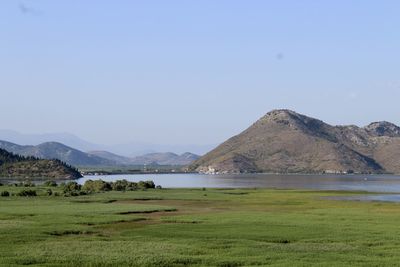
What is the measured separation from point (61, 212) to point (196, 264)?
4029 centimetres

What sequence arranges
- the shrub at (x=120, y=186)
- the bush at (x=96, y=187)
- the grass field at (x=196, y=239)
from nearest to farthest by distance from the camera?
the grass field at (x=196, y=239) < the bush at (x=96, y=187) < the shrub at (x=120, y=186)

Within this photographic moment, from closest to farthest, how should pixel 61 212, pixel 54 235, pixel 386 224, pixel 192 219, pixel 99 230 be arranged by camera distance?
pixel 54 235 < pixel 99 230 < pixel 386 224 < pixel 192 219 < pixel 61 212

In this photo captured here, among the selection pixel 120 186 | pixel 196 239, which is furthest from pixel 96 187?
pixel 196 239

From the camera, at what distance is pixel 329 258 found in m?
39.9

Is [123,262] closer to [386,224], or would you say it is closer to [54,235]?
[54,235]

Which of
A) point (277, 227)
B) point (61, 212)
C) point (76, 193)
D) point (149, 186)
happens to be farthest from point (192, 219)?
point (149, 186)

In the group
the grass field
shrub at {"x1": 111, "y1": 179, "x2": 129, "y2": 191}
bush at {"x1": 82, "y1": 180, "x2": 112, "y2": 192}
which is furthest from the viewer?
shrub at {"x1": 111, "y1": 179, "x2": 129, "y2": 191}

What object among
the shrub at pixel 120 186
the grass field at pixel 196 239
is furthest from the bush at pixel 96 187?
the grass field at pixel 196 239

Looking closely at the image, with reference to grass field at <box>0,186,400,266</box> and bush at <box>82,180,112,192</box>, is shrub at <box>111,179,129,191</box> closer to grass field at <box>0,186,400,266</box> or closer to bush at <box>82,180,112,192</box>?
bush at <box>82,180,112,192</box>

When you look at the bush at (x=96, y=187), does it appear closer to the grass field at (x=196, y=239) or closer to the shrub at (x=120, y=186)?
the shrub at (x=120, y=186)

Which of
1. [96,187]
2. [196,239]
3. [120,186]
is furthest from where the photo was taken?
[120,186]

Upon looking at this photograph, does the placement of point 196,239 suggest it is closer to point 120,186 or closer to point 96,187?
point 96,187

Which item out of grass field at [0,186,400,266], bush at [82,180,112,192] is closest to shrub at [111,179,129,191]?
bush at [82,180,112,192]

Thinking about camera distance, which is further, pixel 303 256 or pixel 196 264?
pixel 303 256
